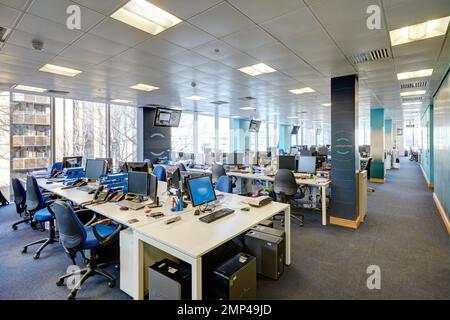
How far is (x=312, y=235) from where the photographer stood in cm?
398

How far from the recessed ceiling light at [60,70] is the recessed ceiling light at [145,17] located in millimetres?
2353

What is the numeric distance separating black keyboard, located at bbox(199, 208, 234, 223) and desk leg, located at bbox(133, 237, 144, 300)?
2.11 feet

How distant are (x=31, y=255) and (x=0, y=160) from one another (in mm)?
4137

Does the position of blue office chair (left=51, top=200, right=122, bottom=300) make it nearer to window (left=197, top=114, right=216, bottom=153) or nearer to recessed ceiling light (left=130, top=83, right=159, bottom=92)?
recessed ceiling light (left=130, top=83, right=159, bottom=92)

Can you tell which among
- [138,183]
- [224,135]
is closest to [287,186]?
[138,183]

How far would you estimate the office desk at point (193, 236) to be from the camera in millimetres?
1743


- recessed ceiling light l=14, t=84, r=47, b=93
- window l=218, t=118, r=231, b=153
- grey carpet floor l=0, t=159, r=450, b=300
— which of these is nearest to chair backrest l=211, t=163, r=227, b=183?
grey carpet floor l=0, t=159, r=450, b=300

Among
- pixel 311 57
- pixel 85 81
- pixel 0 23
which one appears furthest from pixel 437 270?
pixel 85 81

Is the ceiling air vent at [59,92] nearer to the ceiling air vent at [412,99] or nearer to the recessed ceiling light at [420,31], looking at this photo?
the recessed ceiling light at [420,31]

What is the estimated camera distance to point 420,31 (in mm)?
2863

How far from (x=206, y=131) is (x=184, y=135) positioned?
1329mm

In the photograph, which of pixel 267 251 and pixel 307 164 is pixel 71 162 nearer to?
pixel 267 251

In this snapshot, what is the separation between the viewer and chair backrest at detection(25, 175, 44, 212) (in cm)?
353
